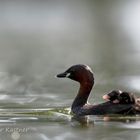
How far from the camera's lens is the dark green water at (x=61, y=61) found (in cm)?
1420

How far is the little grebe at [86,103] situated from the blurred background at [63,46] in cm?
114

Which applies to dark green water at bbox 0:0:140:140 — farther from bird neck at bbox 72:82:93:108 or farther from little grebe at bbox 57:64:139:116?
bird neck at bbox 72:82:93:108

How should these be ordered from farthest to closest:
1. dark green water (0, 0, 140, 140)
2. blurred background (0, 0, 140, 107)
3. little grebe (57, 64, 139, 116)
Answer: blurred background (0, 0, 140, 107) → little grebe (57, 64, 139, 116) → dark green water (0, 0, 140, 140)

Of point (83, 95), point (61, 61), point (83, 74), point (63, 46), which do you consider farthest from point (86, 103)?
point (63, 46)

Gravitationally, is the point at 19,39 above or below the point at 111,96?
above

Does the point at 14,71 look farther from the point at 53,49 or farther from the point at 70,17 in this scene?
the point at 70,17

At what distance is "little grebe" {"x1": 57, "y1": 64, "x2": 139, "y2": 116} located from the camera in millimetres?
14992

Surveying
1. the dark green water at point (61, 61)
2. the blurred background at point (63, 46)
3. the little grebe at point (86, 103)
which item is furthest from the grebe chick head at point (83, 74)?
the blurred background at point (63, 46)

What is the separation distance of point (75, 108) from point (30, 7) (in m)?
35.5

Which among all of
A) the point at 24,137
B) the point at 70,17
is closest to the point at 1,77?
the point at 24,137

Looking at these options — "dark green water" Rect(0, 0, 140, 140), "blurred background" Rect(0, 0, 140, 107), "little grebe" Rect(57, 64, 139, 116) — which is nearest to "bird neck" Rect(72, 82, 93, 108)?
"little grebe" Rect(57, 64, 139, 116)

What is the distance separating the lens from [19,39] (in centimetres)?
3394

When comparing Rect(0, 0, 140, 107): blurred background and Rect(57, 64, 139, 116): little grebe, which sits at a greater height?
Rect(0, 0, 140, 107): blurred background

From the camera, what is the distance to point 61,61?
A: 1012 inches
